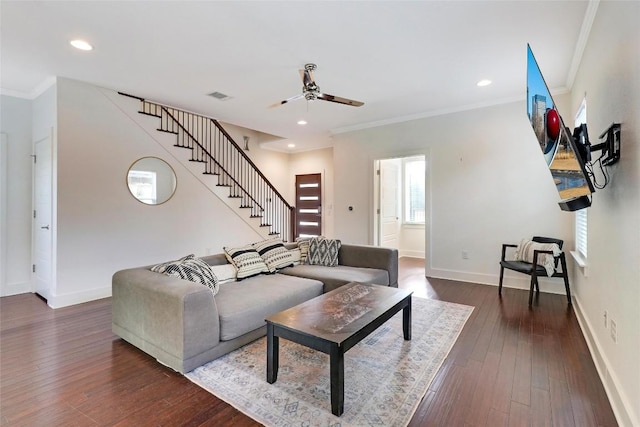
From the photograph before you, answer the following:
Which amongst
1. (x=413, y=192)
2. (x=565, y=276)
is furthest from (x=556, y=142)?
(x=413, y=192)

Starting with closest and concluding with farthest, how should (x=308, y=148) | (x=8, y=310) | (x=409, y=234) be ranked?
(x=8, y=310)
(x=409, y=234)
(x=308, y=148)

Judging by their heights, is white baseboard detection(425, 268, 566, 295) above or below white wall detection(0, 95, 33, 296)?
below

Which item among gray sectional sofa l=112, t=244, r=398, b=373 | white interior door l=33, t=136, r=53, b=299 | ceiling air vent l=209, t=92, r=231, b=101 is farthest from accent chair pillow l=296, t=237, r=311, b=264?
white interior door l=33, t=136, r=53, b=299

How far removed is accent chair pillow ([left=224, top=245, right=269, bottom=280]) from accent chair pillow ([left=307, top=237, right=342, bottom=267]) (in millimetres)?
773

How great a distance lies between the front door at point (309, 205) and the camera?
26.0ft

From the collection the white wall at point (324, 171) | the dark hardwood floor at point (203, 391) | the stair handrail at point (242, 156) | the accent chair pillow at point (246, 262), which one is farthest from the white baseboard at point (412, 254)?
the accent chair pillow at point (246, 262)

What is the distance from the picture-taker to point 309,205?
8125 millimetres

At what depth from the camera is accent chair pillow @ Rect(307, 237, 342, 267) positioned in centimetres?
407

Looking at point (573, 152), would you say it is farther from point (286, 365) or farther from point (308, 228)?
point (308, 228)

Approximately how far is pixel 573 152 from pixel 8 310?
5741 mm

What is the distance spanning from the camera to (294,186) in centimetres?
849

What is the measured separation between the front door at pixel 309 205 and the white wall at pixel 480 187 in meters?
2.66

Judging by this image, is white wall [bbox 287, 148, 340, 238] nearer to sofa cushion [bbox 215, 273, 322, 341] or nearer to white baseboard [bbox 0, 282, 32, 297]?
sofa cushion [bbox 215, 273, 322, 341]

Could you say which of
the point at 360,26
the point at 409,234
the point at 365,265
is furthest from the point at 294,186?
the point at 360,26
